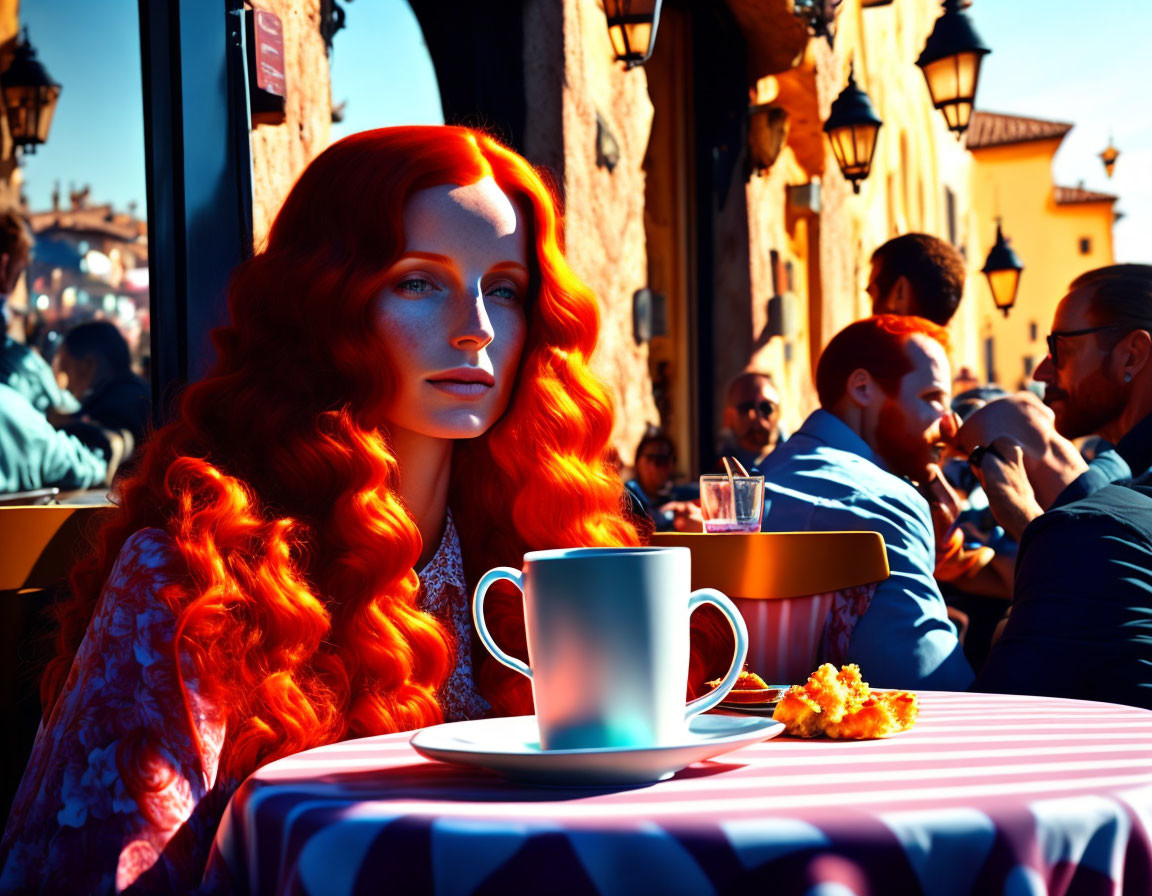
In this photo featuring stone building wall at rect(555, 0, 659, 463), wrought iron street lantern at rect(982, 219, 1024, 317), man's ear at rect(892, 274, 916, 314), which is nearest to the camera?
man's ear at rect(892, 274, 916, 314)

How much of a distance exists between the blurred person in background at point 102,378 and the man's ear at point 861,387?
181 centimetres

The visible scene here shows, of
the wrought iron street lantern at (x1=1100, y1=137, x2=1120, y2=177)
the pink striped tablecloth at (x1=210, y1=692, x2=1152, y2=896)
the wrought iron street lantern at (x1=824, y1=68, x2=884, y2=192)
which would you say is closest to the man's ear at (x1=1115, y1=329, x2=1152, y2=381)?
the pink striped tablecloth at (x1=210, y1=692, x2=1152, y2=896)

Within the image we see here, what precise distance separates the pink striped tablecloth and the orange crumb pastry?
114 millimetres

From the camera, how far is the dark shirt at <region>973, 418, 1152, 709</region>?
1.97 meters

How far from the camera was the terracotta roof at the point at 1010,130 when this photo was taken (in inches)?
1583

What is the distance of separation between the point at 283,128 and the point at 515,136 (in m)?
2.02

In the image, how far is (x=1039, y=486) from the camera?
2904mm

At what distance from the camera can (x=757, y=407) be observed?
5.99 metres

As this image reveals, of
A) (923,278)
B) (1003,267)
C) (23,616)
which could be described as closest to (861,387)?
(923,278)

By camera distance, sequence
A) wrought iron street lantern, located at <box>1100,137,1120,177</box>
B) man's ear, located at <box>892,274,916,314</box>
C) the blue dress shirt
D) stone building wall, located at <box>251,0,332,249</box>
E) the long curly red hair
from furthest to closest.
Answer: wrought iron street lantern, located at <box>1100,137,1120,177</box> < man's ear, located at <box>892,274,916,314</box> < stone building wall, located at <box>251,0,332,249</box> < the blue dress shirt < the long curly red hair

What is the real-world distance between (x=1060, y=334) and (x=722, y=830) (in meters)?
2.79

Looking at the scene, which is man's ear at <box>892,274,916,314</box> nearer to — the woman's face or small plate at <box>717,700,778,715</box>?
the woman's face

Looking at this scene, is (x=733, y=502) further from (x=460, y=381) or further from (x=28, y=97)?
Answer: (x=28, y=97)

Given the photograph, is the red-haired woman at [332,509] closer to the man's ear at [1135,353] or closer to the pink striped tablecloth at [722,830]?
the pink striped tablecloth at [722,830]
